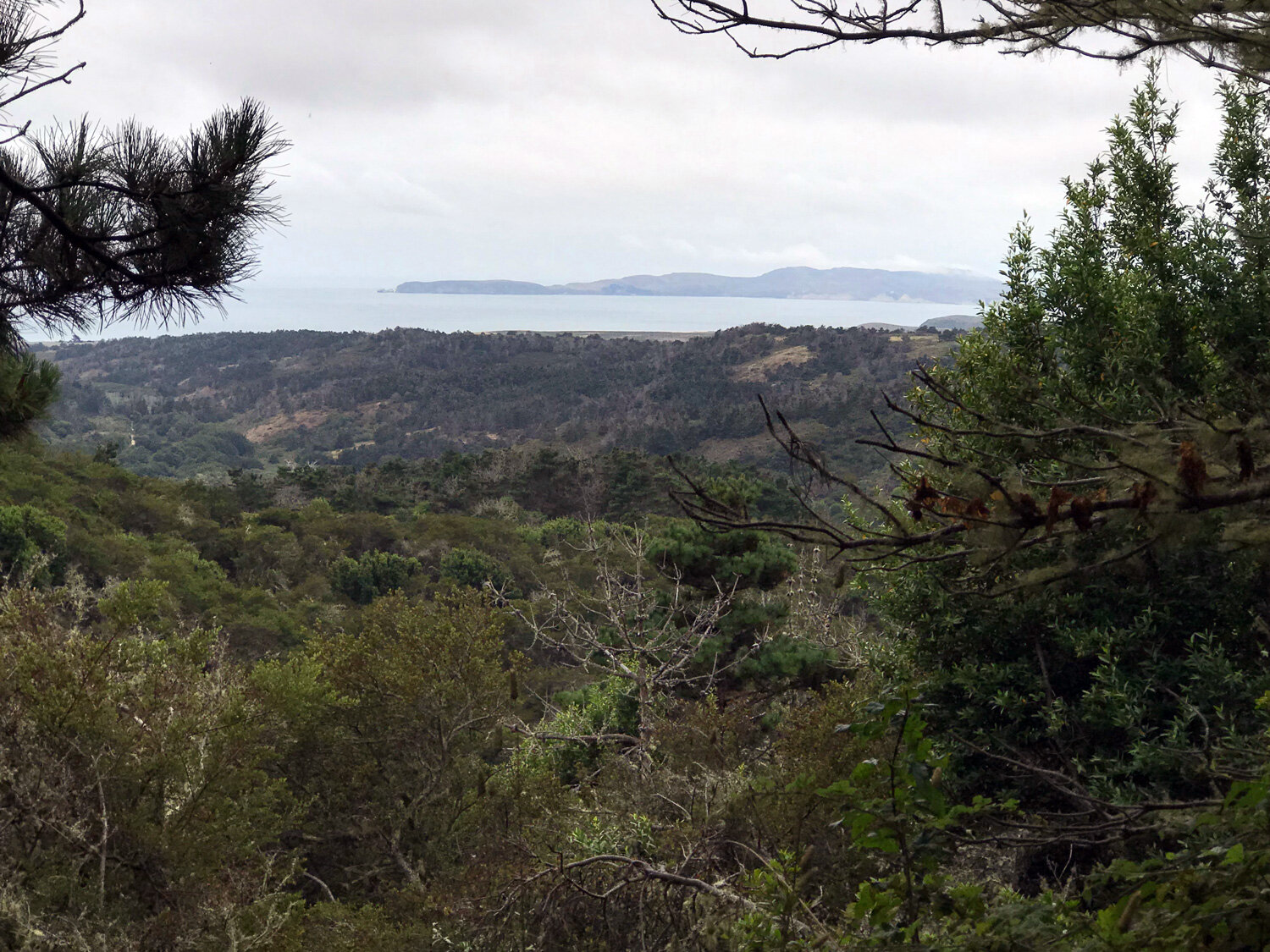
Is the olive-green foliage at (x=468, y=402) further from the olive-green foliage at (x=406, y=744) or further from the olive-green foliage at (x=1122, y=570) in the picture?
the olive-green foliage at (x=1122, y=570)

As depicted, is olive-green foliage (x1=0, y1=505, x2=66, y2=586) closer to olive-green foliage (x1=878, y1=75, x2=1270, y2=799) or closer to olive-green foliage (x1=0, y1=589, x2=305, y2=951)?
olive-green foliage (x1=0, y1=589, x2=305, y2=951)

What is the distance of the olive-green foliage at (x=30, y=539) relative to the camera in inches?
756

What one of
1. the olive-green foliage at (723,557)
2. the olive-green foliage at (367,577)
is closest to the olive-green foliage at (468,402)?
the olive-green foliage at (367,577)

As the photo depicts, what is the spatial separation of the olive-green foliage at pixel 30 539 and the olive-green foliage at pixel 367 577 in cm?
845

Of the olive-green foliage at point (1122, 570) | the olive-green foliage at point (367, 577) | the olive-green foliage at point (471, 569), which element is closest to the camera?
the olive-green foliage at point (1122, 570)

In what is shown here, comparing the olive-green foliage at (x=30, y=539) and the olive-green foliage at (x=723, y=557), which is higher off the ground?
the olive-green foliage at (x=723, y=557)

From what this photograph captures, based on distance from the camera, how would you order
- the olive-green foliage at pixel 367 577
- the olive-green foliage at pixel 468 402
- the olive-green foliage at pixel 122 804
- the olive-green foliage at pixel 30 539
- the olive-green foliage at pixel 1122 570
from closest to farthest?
1. the olive-green foliage at pixel 1122 570
2. the olive-green foliage at pixel 122 804
3. the olive-green foliage at pixel 30 539
4. the olive-green foliage at pixel 367 577
5. the olive-green foliage at pixel 468 402

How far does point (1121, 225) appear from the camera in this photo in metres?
6.71

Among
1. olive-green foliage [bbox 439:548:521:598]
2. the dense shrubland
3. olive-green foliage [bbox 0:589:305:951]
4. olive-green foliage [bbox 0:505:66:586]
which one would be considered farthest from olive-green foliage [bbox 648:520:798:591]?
olive-green foliage [bbox 439:548:521:598]

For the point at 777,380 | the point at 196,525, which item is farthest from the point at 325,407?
the point at 196,525

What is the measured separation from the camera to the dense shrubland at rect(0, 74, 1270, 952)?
2.17 meters

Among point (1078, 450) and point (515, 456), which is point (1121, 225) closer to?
point (1078, 450)

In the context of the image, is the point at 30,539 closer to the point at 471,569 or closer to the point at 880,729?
the point at 471,569

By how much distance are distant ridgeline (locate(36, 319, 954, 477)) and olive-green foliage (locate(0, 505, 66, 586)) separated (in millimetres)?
42242
